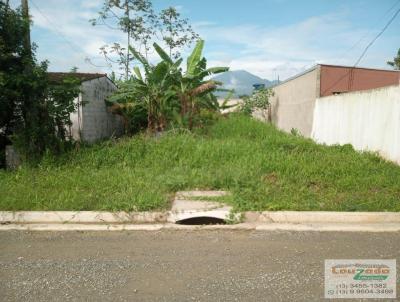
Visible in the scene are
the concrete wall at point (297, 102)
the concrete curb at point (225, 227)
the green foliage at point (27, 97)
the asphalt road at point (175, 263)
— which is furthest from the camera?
the concrete wall at point (297, 102)

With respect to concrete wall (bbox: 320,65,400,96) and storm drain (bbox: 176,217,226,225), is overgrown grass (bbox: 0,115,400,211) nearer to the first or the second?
storm drain (bbox: 176,217,226,225)

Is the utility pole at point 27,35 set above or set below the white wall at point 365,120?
above

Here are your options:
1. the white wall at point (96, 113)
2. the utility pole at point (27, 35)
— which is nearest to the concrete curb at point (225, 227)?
the utility pole at point (27, 35)

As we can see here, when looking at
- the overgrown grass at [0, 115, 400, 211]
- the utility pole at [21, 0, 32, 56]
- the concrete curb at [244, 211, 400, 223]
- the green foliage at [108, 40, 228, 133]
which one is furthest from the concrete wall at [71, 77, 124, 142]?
the concrete curb at [244, 211, 400, 223]

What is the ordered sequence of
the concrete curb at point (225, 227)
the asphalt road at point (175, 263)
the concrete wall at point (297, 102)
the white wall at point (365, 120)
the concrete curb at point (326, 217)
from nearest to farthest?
the asphalt road at point (175, 263) < the concrete curb at point (225, 227) < the concrete curb at point (326, 217) < the white wall at point (365, 120) < the concrete wall at point (297, 102)

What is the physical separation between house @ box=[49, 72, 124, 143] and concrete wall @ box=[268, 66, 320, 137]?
279 inches

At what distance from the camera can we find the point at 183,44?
19.5 metres

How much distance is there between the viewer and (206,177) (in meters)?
6.43

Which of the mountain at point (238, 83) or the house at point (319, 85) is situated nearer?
the house at point (319, 85)

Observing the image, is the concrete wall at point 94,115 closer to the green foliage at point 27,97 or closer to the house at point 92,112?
the house at point 92,112

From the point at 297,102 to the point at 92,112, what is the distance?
8.06 m

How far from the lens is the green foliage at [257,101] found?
65.3 feet

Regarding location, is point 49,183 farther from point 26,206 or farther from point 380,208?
point 380,208

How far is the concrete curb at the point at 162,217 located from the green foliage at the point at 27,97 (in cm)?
252
